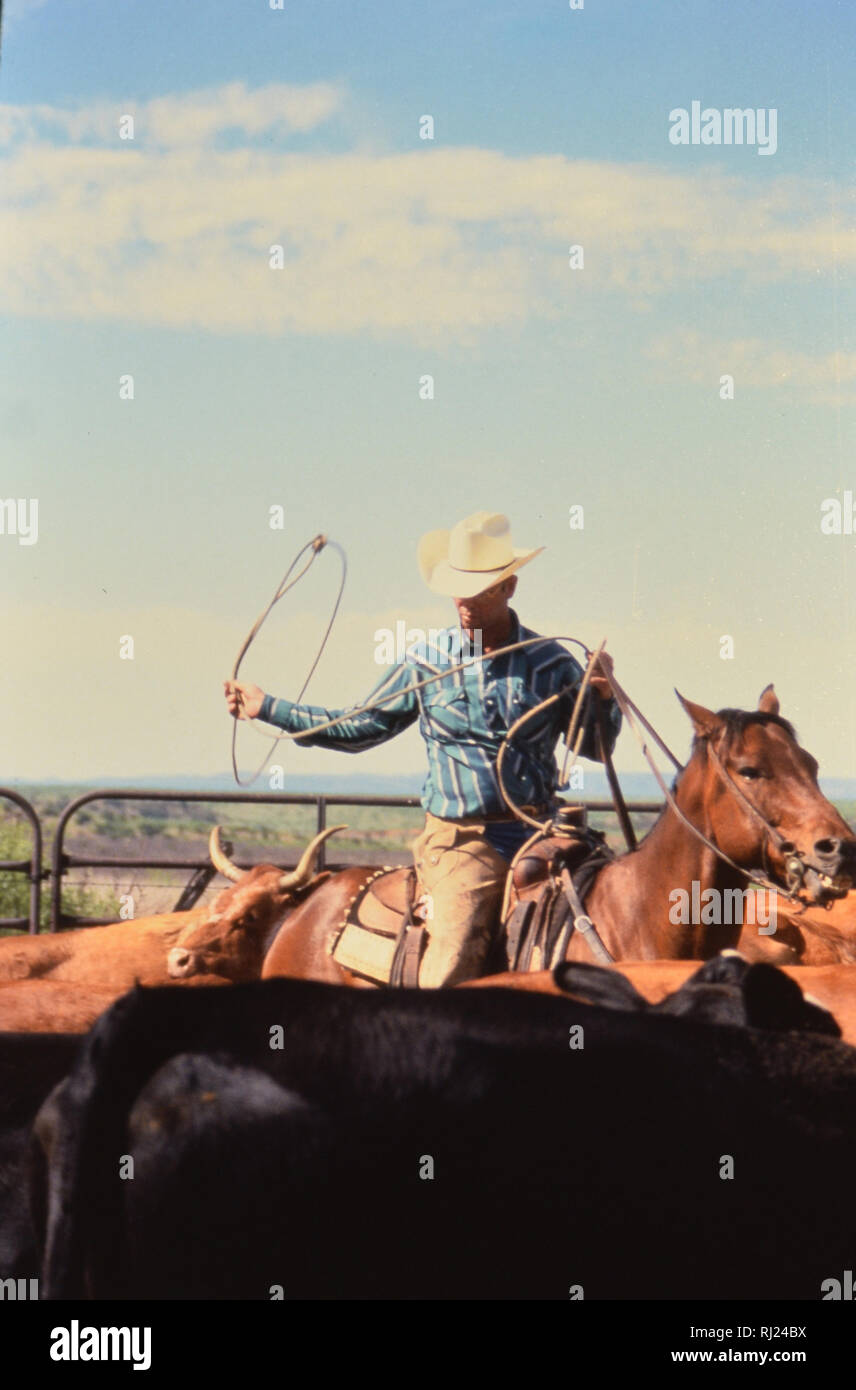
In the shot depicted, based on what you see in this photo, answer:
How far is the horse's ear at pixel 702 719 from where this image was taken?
6043 mm

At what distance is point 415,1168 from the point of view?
1679 millimetres

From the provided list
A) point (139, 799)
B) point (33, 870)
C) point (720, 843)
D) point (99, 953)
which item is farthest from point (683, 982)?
point (33, 870)

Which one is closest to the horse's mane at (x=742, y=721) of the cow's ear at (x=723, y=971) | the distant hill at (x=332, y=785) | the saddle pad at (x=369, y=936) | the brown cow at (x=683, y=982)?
the saddle pad at (x=369, y=936)

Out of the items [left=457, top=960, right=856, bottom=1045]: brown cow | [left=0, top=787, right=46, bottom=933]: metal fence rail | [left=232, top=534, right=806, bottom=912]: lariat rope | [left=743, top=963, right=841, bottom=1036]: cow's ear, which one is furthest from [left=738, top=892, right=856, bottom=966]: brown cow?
[left=743, top=963, right=841, bottom=1036]: cow's ear

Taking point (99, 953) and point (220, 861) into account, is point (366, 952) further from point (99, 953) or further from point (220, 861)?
point (220, 861)

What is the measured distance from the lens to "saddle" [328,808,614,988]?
5.82 meters

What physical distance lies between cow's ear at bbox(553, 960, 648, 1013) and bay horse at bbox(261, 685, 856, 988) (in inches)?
144

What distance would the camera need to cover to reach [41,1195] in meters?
1.77

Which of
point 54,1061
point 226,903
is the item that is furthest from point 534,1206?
point 226,903

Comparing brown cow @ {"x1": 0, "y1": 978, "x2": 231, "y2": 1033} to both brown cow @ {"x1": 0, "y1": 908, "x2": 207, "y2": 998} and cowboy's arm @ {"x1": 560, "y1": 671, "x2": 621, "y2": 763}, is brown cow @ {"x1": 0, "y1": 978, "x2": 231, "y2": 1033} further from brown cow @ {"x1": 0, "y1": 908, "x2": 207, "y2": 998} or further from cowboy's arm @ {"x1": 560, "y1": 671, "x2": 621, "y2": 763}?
cowboy's arm @ {"x1": 560, "y1": 671, "x2": 621, "y2": 763}

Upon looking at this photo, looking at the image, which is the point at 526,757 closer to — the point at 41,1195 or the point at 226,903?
the point at 226,903

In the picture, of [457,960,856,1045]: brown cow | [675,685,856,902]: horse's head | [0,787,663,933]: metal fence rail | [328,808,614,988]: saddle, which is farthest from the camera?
[0,787,663,933]: metal fence rail

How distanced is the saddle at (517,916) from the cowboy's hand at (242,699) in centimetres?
87

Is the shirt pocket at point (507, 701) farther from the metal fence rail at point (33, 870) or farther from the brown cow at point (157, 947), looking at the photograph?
the metal fence rail at point (33, 870)
